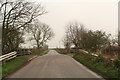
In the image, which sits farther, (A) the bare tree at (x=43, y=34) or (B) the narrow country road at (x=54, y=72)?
(A) the bare tree at (x=43, y=34)

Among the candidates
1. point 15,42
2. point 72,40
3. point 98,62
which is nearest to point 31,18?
point 15,42

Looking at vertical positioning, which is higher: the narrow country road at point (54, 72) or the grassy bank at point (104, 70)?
the grassy bank at point (104, 70)

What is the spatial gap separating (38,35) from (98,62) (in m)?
61.3

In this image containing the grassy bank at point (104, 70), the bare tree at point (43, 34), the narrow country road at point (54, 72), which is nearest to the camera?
the grassy bank at point (104, 70)

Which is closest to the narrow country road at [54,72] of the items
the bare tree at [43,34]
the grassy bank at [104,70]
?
the grassy bank at [104,70]

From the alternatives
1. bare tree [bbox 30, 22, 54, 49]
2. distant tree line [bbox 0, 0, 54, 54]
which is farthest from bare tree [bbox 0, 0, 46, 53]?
bare tree [bbox 30, 22, 54, 49]

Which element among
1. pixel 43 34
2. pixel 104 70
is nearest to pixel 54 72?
pixel 104 70

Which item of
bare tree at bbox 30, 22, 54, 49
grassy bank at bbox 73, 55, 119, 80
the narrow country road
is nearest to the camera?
grassy bank at bbox 73, 55, 119, 80

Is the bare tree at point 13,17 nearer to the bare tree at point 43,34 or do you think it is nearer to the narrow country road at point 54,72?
the narrow country road at point 54,72

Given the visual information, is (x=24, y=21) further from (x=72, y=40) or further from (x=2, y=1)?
(x=72, y=40)

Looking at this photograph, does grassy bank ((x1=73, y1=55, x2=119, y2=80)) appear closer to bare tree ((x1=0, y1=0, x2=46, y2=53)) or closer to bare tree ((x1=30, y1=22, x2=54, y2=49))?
bare tree ((x1=0, y1=0, x2=46, y2=53))

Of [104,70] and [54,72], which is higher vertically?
[104,70]

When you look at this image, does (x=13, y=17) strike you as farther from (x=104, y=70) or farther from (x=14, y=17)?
(x=104, y=70)

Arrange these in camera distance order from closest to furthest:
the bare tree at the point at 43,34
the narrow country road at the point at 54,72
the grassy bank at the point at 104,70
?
1. the grassy bank at the point at 104,70
2. the narrow country road at the point at 54,72
3. the bare tree at the point at 43,34
